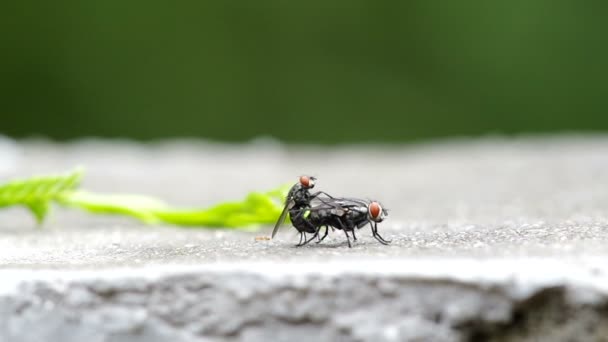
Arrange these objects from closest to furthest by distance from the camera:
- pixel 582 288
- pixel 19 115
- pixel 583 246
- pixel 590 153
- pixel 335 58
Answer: pixel 582 288 → pixel 583 246 → pixel 590 153 → pixel 19 115 → pixel 335 58

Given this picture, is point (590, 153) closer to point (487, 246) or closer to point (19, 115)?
point (487, 246)

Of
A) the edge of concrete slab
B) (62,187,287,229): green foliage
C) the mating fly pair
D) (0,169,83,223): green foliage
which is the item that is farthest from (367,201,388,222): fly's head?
(0,169,83,223): green foliage

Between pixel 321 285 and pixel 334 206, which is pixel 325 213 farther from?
pixel 321 285

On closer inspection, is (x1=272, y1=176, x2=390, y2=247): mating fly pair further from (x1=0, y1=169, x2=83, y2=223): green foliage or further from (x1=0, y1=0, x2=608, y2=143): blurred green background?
(x1=0, y1=0, x2=608, y2=143): blurred green background

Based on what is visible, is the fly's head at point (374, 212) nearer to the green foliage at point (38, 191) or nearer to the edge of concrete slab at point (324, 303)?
the edge of concrete slab at point (324, 303)

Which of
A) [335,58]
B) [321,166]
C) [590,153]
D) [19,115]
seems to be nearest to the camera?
[590,153]

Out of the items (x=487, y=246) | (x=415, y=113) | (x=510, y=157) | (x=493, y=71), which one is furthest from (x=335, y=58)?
(x=487, y=246)
